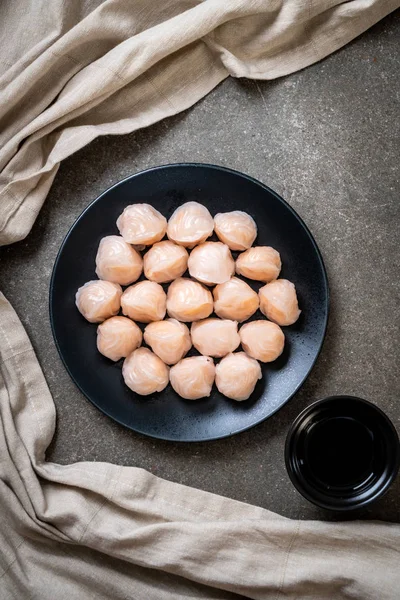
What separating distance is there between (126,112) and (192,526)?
0.76 m

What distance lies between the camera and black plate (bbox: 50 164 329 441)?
52.2 inches

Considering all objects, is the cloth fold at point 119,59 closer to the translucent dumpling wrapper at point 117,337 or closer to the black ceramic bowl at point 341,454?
the translucent dumpling wrapper at point 117,337

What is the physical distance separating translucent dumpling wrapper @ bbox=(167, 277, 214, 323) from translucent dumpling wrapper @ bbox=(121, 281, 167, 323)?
17mm

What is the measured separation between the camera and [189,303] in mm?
1304

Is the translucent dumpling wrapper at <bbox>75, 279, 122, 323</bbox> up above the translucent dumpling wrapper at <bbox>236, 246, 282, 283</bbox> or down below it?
above

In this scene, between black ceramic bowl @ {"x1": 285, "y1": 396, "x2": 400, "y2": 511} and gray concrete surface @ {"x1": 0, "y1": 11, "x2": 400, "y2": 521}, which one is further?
gray concrete surface @ {"x1": 0, "y1": 11, "x2": 400, "y2": 521}

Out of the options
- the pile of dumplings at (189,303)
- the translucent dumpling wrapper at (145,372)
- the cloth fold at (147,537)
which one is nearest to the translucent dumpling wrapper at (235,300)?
the pile of dumplings at (189,303)

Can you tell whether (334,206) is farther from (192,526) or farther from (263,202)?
(192,526)

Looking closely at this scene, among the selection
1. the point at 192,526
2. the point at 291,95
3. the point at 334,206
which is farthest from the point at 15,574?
the point at 291,95

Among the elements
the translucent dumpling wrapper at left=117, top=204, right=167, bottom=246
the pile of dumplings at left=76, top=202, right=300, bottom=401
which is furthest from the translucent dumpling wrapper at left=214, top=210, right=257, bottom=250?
the translucent dumpling wrapper at left=117, top=204, right=167, bottom=246

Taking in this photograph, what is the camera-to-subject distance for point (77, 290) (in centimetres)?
135

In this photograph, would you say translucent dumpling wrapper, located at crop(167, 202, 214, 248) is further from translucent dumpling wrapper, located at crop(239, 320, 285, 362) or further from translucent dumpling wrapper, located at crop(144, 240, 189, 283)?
translucent dumpling wrapper, located at crop(239, 320, 285, 362)

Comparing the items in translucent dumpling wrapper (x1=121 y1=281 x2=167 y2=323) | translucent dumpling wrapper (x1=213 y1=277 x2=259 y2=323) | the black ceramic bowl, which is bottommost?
the black ceramic bowl

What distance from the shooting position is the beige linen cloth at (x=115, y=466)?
51.0 inches
